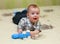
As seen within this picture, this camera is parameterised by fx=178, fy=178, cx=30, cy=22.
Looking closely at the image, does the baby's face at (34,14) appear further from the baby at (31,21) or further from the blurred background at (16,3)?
the blurred background at (16,3)

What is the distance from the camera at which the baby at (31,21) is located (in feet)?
4.83

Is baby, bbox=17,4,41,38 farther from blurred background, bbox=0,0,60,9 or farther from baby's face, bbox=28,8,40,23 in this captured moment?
blurred background, bbox=0,0,60,9

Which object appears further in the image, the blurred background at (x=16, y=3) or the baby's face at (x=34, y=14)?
the blurred background at (x=16, y=3)

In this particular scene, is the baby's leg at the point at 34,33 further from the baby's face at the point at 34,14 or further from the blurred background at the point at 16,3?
the blurred background at the point at 16,3

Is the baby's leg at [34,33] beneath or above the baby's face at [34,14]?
beneath

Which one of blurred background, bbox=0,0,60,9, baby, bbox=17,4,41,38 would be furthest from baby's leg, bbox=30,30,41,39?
blurred background, bbox=0,0,60,9

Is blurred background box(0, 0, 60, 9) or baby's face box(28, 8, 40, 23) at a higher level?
blurred background box(0, 0, 60, 9)

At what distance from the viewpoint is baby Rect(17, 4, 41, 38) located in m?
1.47

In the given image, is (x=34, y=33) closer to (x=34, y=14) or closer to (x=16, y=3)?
(x=34, y=14)

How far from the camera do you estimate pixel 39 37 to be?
143 cm

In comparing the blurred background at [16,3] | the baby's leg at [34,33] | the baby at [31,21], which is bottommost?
the baby's leg at [34,33]

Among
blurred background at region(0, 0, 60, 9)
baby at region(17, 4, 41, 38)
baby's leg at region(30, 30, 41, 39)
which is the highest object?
blurred background at region(0, 0, 60, 9)

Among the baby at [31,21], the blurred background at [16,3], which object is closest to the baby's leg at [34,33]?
the baby at [31,21]

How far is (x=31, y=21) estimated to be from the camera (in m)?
1.52
